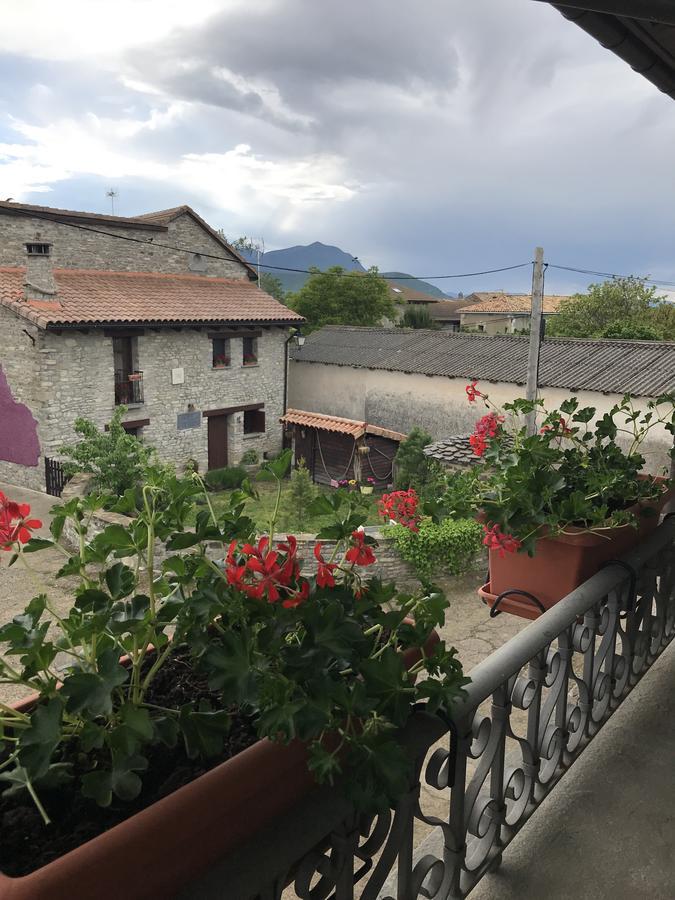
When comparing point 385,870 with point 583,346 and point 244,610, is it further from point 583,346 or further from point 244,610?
point 583,346

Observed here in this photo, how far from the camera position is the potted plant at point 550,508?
190cm

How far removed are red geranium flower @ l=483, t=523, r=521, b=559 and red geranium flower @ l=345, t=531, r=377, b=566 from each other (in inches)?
32.8

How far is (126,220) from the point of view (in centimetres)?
1688

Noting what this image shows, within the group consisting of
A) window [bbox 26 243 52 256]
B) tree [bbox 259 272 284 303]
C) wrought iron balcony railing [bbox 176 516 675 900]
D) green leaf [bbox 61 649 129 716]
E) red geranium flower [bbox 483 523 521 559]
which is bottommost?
wrought iron balcony railing [bbox 176 516 675 900]

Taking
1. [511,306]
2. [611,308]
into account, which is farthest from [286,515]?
[511,306]

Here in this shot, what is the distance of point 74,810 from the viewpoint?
91 cm

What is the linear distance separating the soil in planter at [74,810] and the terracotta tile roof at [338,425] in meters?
15.0

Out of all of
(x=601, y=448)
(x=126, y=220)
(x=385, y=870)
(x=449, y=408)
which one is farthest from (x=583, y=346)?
(x=385, y=870)

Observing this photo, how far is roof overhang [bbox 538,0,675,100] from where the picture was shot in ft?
4.13

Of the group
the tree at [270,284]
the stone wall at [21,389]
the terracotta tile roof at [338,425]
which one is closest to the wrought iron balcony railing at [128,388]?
the stone wall at [21,389]

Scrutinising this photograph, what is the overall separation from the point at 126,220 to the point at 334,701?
17.8m

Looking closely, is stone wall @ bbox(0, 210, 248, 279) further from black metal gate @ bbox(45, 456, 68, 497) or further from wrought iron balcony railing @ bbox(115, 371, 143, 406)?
black metal gate @ bbox(45, 456, 68, 497)

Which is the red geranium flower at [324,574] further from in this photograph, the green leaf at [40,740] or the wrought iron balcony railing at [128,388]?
the wrought iron balcony railing at [128,388]

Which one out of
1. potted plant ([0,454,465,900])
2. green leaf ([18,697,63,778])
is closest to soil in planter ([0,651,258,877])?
potted plant ([0,454,465,900])
